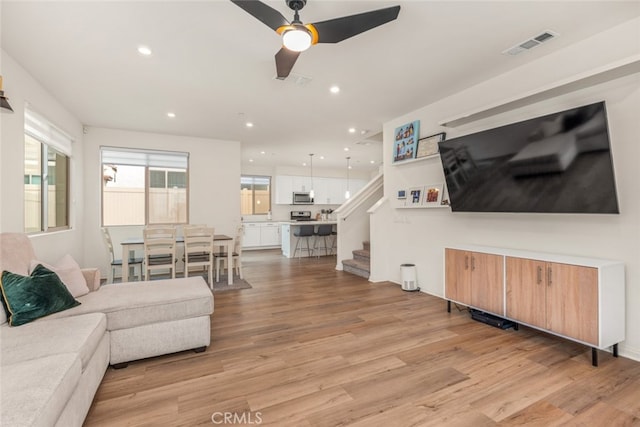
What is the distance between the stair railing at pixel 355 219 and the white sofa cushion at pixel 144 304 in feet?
12.4

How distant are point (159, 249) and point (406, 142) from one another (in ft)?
13.5

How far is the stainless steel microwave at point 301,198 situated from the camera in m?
9.77

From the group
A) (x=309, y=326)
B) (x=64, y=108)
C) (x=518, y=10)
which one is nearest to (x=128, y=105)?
(x=64, y=108)

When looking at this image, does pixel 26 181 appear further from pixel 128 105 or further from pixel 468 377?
pixel 468 377

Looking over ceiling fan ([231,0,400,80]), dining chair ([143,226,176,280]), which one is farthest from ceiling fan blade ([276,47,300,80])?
dining chair ([143,226,176,280])

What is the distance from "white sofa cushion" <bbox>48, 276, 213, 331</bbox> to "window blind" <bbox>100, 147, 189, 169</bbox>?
378 centimetres

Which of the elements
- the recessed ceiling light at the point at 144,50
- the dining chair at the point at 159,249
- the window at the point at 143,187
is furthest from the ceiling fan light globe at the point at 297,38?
the window at the point at 143,187

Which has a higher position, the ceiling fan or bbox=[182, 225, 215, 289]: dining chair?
the ceiling fan

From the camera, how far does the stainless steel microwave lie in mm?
9766

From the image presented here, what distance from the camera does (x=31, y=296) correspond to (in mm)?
2115

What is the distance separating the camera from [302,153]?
772 cm

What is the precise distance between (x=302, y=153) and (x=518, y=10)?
5.79m

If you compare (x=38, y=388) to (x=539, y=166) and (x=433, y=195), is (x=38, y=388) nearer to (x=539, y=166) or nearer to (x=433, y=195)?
(x=539, y=166)

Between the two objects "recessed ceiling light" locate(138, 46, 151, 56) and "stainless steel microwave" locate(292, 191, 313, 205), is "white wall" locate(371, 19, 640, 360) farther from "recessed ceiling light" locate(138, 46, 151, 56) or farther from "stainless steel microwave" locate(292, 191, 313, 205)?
"stainless steel microwave" locate(292, 191, 313, 205)
